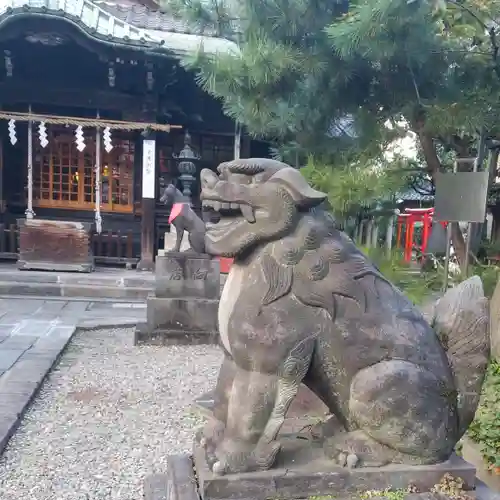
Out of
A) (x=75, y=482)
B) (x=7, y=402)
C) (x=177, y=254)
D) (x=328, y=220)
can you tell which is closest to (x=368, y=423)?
(x=328, y=220)

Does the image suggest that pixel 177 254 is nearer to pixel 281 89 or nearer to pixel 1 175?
pixel 281 89

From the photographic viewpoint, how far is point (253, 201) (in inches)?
62.1

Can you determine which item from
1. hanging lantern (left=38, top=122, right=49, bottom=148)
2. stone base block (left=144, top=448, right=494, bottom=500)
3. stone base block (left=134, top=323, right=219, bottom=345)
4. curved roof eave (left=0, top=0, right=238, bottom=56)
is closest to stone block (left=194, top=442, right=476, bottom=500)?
stone base block (left=144, top=448, right=494, bottom=500)

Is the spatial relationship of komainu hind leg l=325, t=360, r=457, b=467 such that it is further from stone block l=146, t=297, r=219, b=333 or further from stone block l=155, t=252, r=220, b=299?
stone block l=155, t=252, r=220, b=299

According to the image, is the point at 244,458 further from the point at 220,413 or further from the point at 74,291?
the point at 74,291

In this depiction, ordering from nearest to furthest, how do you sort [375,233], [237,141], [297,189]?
[297,189] < [375,233] < [237,141]

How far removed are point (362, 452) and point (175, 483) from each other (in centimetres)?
61

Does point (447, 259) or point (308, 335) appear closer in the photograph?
point (308, 335)

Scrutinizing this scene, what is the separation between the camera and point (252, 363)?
1595 millimetres

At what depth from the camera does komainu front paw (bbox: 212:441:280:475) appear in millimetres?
1570

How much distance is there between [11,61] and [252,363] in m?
8.94

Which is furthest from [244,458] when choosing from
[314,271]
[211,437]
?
[314,271]

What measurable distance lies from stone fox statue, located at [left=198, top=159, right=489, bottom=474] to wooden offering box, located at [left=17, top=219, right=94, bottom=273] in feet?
26.1

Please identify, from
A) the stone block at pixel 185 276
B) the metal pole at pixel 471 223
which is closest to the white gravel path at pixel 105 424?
the stone block at pixel 185 276
